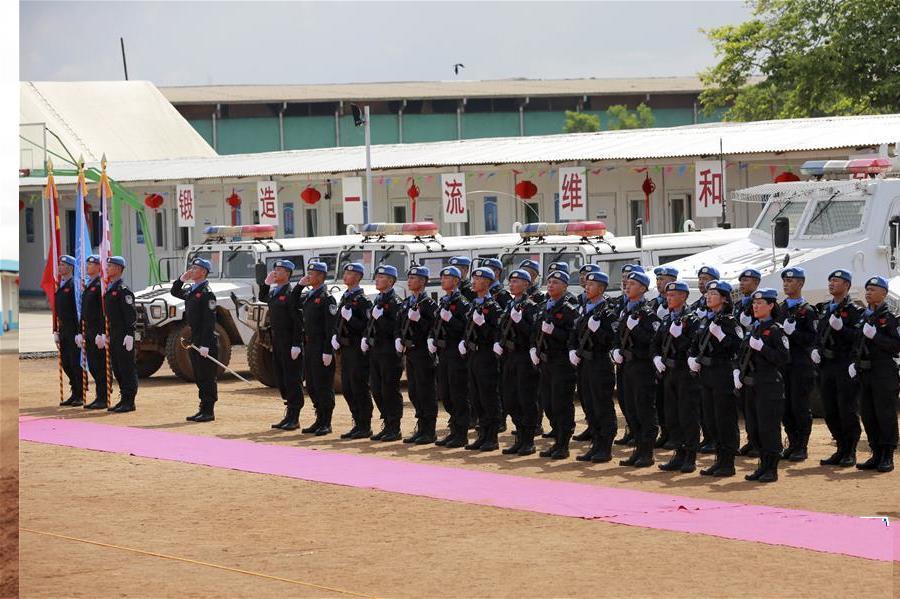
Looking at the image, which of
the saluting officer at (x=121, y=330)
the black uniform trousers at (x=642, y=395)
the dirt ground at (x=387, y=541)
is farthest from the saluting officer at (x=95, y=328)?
the black uniform trousers at (x=642, y=395)

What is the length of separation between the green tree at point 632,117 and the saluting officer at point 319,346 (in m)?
35.7

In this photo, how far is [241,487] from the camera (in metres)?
11.6

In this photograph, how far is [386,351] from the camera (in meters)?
14.0

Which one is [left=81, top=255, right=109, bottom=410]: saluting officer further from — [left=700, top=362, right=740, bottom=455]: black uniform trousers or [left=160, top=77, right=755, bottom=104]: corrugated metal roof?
[left=160, top=77, right=755, bottom=104]: corrugated metal roof

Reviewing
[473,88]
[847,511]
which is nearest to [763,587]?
[847,511]

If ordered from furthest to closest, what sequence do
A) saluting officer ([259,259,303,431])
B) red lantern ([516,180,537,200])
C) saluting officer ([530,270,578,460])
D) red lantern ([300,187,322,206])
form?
1. red lantern ([300,187,322,206])
2. red lantern ([516,180,537,200])
3. saluting officer ([259,259,303,431])
4. saluting officer ([530,270,578,460])

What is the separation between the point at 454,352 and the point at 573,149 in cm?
1356

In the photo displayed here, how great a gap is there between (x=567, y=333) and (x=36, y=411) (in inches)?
286

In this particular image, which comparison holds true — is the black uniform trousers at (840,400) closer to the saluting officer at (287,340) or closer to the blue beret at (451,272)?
the blue beret at (451,272)

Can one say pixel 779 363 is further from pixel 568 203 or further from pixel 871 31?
pixel 871 31

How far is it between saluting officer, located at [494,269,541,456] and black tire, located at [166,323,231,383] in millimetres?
6405

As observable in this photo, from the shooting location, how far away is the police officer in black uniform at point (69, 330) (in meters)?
17.6

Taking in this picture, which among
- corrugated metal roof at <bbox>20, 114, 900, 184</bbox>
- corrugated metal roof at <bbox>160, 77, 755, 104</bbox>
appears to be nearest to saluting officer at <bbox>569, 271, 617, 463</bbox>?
corrugated metal roof at <bbox>20, 114, 900, 184</bbox>

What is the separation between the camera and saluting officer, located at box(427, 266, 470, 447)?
44.5 ft
